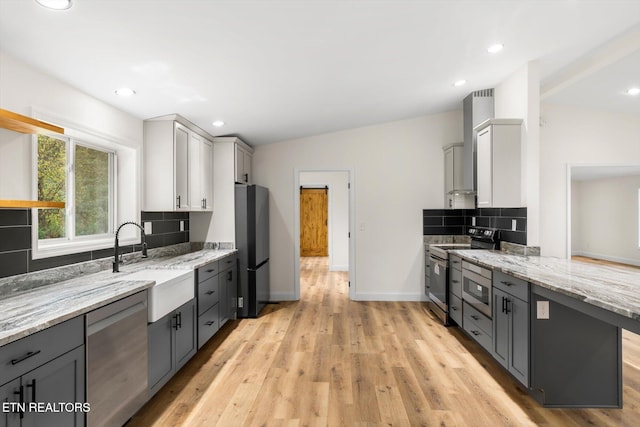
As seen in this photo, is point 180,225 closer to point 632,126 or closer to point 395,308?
point 395,308

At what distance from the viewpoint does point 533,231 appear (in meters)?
3.18

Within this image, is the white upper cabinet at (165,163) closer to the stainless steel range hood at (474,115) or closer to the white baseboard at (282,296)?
the white baseboard at (282,296)

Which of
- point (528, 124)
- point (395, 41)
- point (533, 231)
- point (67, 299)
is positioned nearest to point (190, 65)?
point (395, 41)

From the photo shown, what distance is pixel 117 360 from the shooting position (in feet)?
5.98

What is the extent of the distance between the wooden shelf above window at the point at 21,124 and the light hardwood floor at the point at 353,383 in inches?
71.7

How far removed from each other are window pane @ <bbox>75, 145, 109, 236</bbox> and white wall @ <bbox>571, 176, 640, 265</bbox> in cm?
998

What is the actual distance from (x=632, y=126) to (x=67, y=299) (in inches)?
253

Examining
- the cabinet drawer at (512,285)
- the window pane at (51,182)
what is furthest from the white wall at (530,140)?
the window pane at (51,182)

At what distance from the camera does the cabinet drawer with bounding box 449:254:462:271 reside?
3.49 m

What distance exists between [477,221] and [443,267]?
97cm

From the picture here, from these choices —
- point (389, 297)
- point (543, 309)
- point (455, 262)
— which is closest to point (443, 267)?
point (455, 262)

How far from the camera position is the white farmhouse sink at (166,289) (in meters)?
2.19

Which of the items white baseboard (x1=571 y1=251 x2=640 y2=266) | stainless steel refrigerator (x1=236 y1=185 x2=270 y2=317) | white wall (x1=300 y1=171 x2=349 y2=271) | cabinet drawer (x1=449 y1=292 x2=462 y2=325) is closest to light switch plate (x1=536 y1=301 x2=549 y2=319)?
cabinet drawer (x1=449 y1=292 x2=462 y2=325)

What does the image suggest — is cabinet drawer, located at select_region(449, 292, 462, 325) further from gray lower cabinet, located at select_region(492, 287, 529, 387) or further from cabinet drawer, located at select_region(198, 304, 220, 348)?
cabinet drawer, located at select_region(198, 304, 220, 348)
